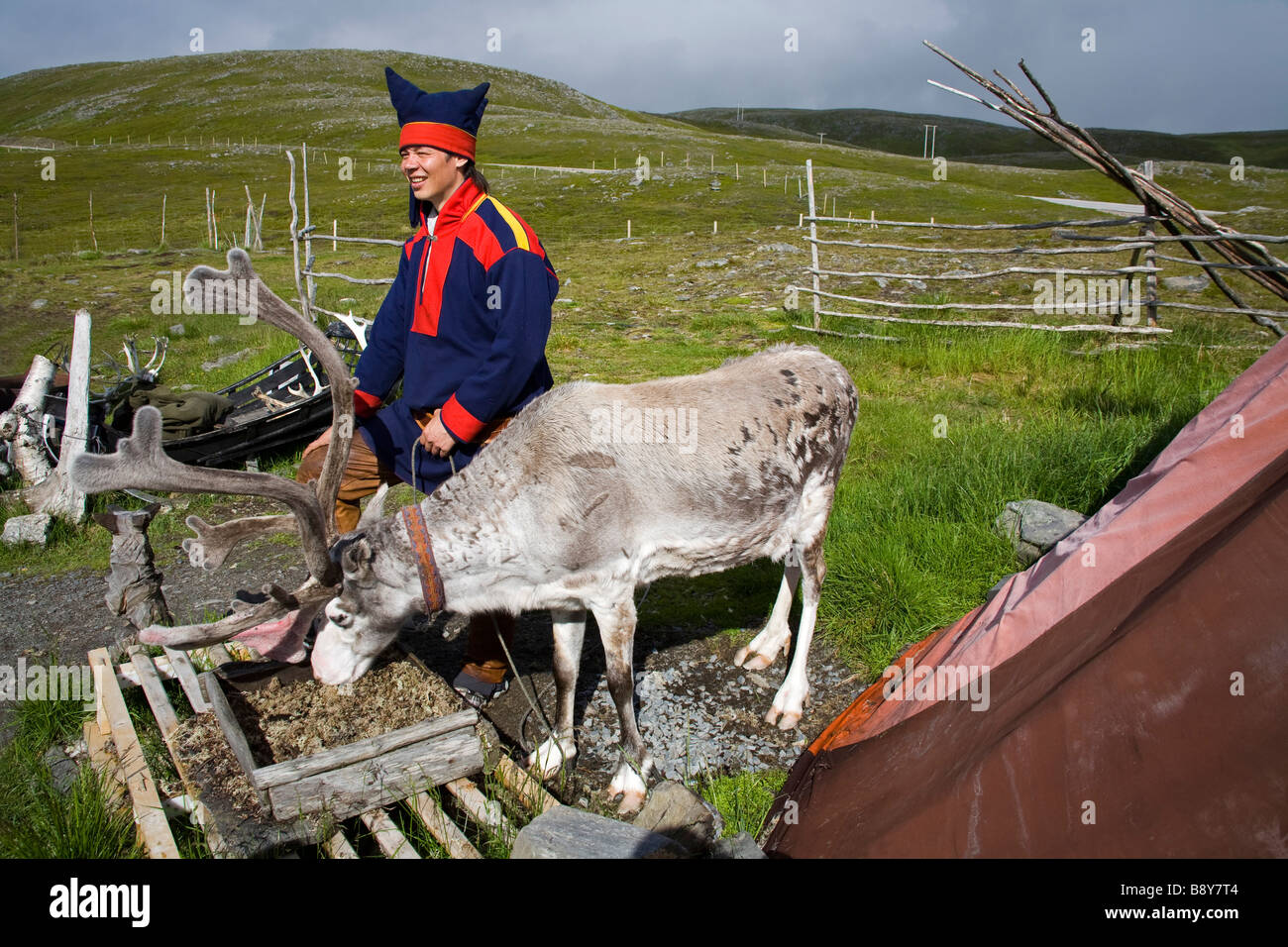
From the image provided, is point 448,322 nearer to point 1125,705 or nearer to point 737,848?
point 737,848

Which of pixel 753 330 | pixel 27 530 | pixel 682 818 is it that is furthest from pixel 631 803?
pixel 753 330

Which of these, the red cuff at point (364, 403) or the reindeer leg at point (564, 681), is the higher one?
the red cuff at point (364, 403)

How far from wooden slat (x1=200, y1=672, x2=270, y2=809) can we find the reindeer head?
0.40 m

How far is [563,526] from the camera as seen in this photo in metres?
3.40

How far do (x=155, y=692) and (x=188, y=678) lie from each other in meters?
0.15

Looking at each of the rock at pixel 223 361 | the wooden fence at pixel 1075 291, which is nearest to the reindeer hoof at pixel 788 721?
the wooden fence at pixel 1075 291

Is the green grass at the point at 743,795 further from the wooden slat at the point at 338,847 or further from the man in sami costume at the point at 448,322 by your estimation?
the man in sami costume at the point at 448,322

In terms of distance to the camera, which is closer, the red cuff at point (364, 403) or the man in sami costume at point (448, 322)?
the man in sami costume at point (448, 322)

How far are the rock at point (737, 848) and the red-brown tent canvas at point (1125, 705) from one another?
1.35 feet

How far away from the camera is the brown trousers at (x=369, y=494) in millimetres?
3754

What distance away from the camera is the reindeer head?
11.1ft

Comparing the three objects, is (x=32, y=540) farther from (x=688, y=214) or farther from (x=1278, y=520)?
(x=688, y=214)

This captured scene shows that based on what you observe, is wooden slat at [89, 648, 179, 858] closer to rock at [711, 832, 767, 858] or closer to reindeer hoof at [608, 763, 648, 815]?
reindeer hoof at [608, 763, 648, 815]
